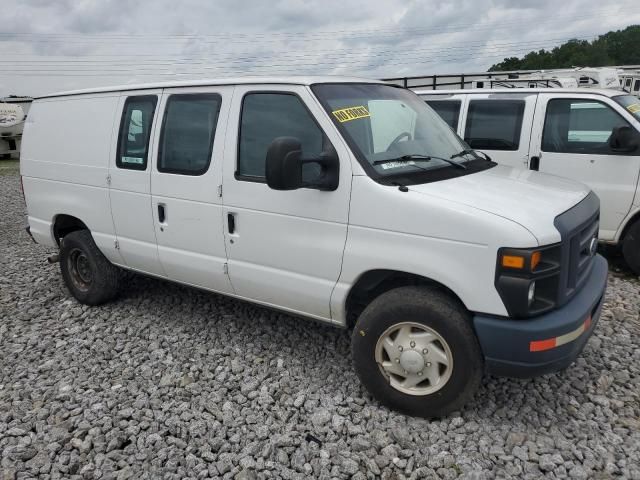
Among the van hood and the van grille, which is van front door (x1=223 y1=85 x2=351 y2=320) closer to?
the van hood

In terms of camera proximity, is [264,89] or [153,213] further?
[153,213]

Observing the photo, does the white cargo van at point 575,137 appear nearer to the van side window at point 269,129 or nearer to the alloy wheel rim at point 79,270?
the van side window at point 269,129

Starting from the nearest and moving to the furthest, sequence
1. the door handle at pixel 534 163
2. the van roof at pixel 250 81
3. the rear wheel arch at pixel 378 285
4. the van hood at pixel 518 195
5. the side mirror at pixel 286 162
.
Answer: the van hood at pixel 518 195
the side mirror at pixel 286 162
the rear wheel arch at pixel 378 285
the van roof at pixel 250 81
the door handle at pixel 534 163

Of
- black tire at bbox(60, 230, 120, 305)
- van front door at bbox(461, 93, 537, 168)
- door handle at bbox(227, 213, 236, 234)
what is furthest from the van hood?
black tire at bbox(60, 230, 120, 305)

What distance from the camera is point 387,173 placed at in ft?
10.8

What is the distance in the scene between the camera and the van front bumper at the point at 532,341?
283cm

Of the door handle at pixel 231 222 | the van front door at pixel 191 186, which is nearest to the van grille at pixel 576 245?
the door handle at pixel 231 222

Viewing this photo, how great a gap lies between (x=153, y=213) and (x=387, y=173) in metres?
2.06

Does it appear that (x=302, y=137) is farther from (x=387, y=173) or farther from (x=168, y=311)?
(x=168, y=311)

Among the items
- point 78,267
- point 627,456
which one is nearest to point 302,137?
point 627,456

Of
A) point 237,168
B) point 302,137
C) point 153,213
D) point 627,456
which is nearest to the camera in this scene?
point 627,456

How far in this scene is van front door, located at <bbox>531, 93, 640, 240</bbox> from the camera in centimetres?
570

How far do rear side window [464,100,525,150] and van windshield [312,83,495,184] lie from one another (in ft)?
7.99

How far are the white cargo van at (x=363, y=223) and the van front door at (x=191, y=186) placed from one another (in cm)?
1
